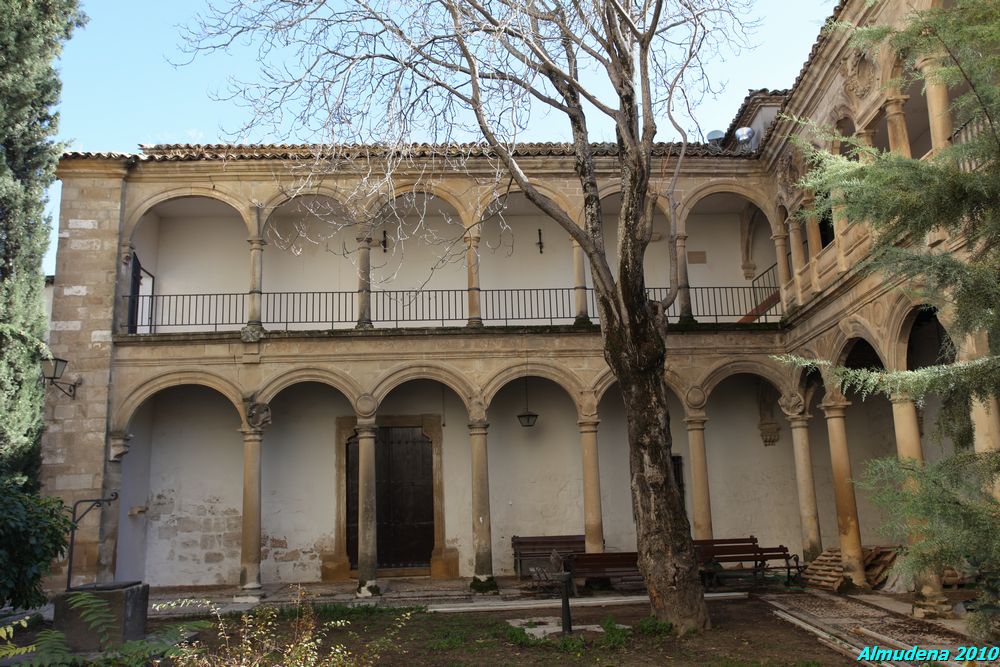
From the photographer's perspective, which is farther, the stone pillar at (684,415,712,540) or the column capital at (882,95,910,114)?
the stone pillar at (684,415,712,540)

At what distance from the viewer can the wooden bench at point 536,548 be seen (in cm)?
1345

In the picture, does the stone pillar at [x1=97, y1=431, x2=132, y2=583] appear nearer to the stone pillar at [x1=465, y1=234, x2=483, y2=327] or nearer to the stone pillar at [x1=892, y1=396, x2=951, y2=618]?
the stone pillar at [x1=465, y1=234, x2=483, y2=327]

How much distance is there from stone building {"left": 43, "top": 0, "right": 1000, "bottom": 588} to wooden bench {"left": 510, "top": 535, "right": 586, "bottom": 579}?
0.53m

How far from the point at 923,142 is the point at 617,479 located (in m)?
7.53

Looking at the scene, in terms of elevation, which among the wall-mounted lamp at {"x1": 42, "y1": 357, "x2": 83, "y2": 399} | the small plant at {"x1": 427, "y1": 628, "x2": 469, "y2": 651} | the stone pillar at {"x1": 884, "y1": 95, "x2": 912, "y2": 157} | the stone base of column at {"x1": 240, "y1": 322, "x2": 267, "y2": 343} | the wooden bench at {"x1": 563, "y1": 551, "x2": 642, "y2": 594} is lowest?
the small plant at {"x1": 427, "y1": 628, "x2": 469, "y2": 651}

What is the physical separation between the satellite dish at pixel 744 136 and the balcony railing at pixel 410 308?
2.75m

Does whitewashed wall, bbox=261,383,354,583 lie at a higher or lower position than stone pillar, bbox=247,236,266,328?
lower

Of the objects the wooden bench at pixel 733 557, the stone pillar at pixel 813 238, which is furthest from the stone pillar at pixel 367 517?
the stone pillar at pixel 813 238

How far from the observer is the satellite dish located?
50.9ft

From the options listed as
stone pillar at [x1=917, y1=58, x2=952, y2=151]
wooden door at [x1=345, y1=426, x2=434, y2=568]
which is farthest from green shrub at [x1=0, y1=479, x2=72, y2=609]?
stone pillar at [x1=917, y1=58, x2=952, y2=151]

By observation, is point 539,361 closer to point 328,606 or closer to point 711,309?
point 711,309

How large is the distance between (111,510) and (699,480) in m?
9.18

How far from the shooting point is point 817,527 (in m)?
13.1

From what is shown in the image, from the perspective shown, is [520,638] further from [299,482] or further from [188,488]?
[188,488]
